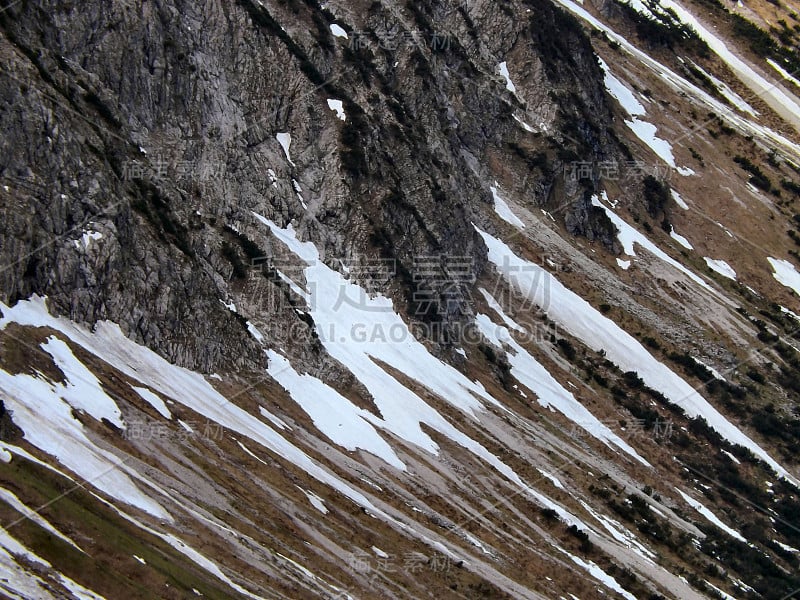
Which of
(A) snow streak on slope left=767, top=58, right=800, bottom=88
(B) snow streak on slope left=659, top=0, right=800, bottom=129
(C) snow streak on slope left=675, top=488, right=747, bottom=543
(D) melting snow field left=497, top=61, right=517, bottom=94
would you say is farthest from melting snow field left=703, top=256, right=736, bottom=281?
(A) snow streak on slope left=767, top=58, right=800, bottom=88

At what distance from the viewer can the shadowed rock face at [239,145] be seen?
2114 inches

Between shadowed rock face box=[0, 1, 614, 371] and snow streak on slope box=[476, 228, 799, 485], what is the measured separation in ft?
14.4

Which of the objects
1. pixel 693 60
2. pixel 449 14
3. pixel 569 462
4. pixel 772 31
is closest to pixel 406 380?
pixel 569 462

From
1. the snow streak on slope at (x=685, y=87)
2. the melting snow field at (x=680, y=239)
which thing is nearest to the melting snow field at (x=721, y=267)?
the melting snow field at (x=680, y=239)

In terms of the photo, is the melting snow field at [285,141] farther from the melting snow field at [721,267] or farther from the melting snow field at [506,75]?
the melting snow field at [721,267]

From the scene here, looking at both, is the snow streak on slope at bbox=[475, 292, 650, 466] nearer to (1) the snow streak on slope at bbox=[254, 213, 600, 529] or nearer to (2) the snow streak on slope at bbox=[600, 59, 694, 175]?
(1) the snow streak on slope at bbox=[254, 213, 600, 529]

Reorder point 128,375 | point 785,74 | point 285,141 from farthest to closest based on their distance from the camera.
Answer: point 785,74
point 285,141
point 128,375

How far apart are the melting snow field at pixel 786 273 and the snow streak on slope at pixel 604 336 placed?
82.9 ft

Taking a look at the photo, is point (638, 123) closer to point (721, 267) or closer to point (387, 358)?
point (721, 267)

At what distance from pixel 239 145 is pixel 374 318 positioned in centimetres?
1658

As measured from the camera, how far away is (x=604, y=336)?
274 feet

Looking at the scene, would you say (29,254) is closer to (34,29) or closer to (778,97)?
(34,29)

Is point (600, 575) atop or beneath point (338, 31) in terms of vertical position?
beneath

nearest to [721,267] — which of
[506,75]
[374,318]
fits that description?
[506,75]
